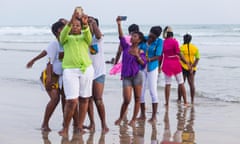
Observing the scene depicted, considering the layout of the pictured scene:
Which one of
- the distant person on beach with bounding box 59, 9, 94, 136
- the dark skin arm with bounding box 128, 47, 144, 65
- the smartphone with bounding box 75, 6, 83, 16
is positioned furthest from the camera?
the dark skin arm with bounding box 128, 47, 144, 65

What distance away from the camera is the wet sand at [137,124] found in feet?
21.4

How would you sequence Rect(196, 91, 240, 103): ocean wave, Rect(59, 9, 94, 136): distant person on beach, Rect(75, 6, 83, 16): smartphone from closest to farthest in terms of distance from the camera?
Result: Rect(75, 6, 83, 16): smartphone, Rect(59, 9, 94, 136): distant person on beach, Rect(196, 91, 240, 103): ocean wave

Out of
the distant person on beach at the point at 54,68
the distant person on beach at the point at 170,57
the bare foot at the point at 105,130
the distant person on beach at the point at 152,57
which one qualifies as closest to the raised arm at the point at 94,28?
the distant person on beach at the point at 54,68

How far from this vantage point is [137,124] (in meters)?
7.80

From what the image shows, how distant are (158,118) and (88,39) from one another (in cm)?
281

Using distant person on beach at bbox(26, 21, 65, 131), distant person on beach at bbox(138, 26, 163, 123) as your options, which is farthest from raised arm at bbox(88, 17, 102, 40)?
distant person on beach at bbox(138, 26, 163, 123)

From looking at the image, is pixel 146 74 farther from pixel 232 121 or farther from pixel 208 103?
pixel 208 103

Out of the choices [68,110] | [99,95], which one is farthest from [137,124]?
[68,110]

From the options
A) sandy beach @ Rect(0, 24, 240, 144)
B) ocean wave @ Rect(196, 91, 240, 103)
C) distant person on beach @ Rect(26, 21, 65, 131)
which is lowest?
ocean wave @ Rect(196, 91, 240, 103)

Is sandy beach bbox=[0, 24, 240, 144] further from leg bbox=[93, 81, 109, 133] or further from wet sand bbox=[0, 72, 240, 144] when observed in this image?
leg bbox=[93, 81, 109, 133]

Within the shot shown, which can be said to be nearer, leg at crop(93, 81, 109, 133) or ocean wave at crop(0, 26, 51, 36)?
leg at crop(93, 81, 109, 133)

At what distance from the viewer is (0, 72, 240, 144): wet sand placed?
6527 millimetres

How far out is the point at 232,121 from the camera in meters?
8.43

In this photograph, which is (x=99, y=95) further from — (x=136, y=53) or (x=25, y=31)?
(x=25, y=31)
